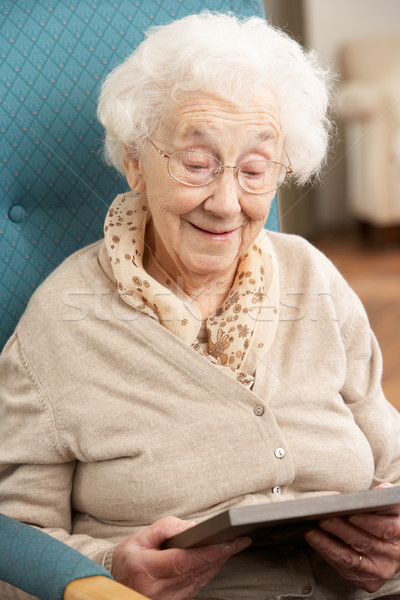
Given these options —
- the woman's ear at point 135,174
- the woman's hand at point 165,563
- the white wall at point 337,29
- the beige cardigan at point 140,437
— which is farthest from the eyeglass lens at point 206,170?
the white wall at point 337,29

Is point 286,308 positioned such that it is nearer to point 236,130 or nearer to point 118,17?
point 236,130

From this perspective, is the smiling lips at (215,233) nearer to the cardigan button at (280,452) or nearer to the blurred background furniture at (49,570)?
the cardigan button at (280,452)

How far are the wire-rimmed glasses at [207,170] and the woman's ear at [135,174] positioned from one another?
0.07 metres

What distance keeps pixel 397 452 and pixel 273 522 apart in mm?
551

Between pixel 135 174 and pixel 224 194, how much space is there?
19 cm

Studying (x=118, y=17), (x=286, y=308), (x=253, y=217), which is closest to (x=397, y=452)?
(x=286, y=308)

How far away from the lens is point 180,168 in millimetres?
1200

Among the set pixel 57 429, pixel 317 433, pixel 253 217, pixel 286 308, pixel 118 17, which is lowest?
pixel 57 429

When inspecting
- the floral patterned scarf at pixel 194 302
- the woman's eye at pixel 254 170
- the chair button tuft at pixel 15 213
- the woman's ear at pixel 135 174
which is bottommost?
the chair button tuft at pixel 15 213

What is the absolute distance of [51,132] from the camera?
1.42 metres

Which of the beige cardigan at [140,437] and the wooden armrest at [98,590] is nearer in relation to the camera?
the wooden armrest at [98,590]

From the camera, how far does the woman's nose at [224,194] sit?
1.19 metres

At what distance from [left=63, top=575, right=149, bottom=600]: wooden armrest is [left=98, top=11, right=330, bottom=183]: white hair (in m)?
0.64

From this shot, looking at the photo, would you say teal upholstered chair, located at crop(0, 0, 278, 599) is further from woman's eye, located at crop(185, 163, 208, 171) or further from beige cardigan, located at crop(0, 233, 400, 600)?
woman's eye, located at crop(185, 163, 208, 171)
